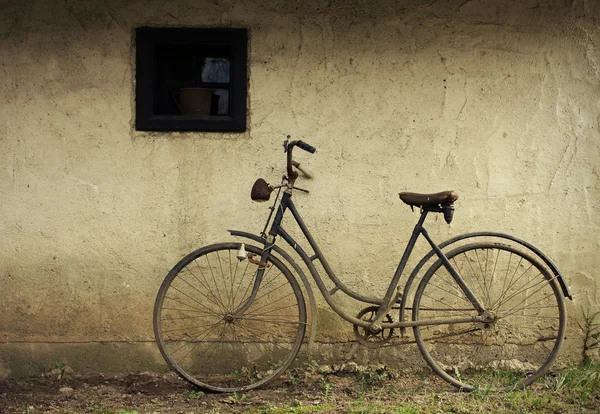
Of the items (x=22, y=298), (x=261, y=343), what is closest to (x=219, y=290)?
(x=261, y=343)

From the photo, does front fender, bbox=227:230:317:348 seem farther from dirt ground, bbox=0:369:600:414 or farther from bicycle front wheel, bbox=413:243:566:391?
bicycle front wheel, bbox=413:243:566:391

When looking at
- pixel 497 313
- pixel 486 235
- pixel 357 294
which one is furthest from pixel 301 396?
pixel 486 235

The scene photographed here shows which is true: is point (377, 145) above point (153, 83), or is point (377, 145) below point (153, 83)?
below

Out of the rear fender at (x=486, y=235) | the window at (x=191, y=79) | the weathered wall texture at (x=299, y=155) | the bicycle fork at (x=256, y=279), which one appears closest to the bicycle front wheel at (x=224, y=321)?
the weathered wall texture at (x=299, y=155)

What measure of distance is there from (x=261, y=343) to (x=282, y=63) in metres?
1.82

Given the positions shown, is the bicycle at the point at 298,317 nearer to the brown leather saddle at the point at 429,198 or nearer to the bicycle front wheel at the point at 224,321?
the bicycle front wheel at the point at 224,321

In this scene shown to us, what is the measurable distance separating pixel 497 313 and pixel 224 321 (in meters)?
1.77

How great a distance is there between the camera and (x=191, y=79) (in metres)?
5.44

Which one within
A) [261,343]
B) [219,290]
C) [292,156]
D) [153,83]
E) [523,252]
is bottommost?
[261,343]

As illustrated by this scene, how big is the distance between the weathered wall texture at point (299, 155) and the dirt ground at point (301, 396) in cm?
24

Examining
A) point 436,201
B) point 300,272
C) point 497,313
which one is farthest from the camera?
point 497,313

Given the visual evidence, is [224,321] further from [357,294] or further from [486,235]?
[486,235]

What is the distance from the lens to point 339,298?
531 centimetres

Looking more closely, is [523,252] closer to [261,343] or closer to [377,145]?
[377,145]
